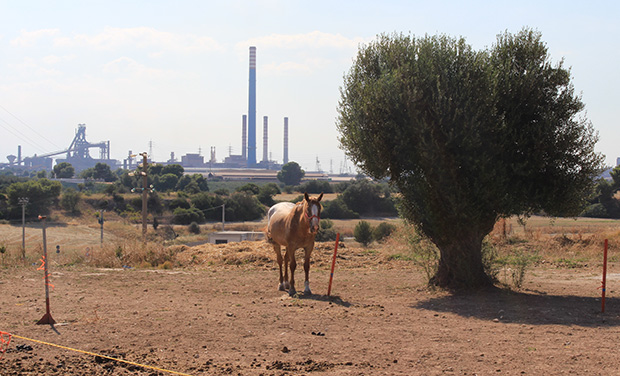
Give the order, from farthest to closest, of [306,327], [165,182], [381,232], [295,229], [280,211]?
1. [165,182]
2. [381,232]
3. [280,211]
4. [295,229]
5. [306,327]

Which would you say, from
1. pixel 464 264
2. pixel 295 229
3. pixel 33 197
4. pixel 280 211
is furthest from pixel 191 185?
pixel 464 264

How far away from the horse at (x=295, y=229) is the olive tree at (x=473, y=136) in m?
2.02

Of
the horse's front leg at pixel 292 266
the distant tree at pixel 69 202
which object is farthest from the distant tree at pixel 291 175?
the horse's front leg at pixel 292 266

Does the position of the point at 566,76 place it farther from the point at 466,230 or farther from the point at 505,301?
the point at 505,301

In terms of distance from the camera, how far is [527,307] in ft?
37.0

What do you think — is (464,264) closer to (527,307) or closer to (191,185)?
(527,307)

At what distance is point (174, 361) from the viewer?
738cm

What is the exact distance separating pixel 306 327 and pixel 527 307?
4.97m

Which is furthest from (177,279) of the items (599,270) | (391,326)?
(599,270)

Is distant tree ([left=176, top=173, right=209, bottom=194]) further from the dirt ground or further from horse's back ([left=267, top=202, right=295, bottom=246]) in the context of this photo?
the dirt ground

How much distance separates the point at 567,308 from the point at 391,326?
4186 millimetres

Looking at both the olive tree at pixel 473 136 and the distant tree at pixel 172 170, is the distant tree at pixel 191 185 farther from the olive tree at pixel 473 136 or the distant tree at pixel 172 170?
the olive tree at pixel 473 136

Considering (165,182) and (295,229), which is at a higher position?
(295,229)

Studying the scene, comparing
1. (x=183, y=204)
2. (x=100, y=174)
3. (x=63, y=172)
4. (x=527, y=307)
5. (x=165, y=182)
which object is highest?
(x=63, y=172)
